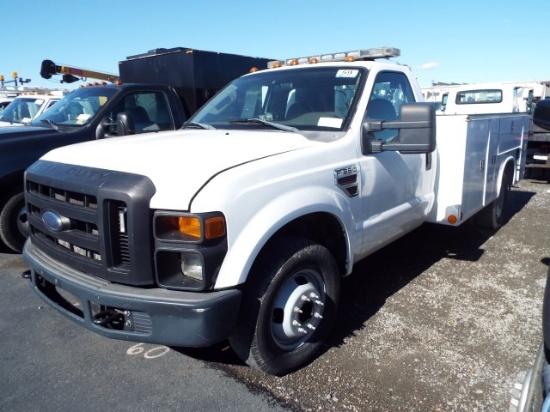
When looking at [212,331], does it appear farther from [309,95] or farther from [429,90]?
[429,90]

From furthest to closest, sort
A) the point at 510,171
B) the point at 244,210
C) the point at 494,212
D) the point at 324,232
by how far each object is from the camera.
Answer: the point at 510,171 < the point at 494,212 < the point at 324,232 < the point at 244,210

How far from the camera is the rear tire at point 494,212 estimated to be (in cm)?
577

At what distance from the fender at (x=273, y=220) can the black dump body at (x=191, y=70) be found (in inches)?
185

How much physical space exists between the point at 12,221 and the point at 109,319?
3368mm

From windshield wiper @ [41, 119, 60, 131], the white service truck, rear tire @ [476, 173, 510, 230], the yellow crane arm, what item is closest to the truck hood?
the white service truck

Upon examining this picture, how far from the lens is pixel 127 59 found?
8.50 m

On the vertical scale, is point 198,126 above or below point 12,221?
above

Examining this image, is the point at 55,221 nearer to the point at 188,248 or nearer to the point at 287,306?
the point at 188,248

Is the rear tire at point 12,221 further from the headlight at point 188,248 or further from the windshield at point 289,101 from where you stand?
the headlight at point 188,248

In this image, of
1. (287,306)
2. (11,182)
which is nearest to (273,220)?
(287,306)

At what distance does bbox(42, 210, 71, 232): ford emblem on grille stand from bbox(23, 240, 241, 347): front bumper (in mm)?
315

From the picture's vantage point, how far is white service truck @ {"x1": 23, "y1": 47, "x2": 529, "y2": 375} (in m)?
2.24

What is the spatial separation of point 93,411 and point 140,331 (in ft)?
2.17

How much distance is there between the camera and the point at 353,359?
9.92ft
